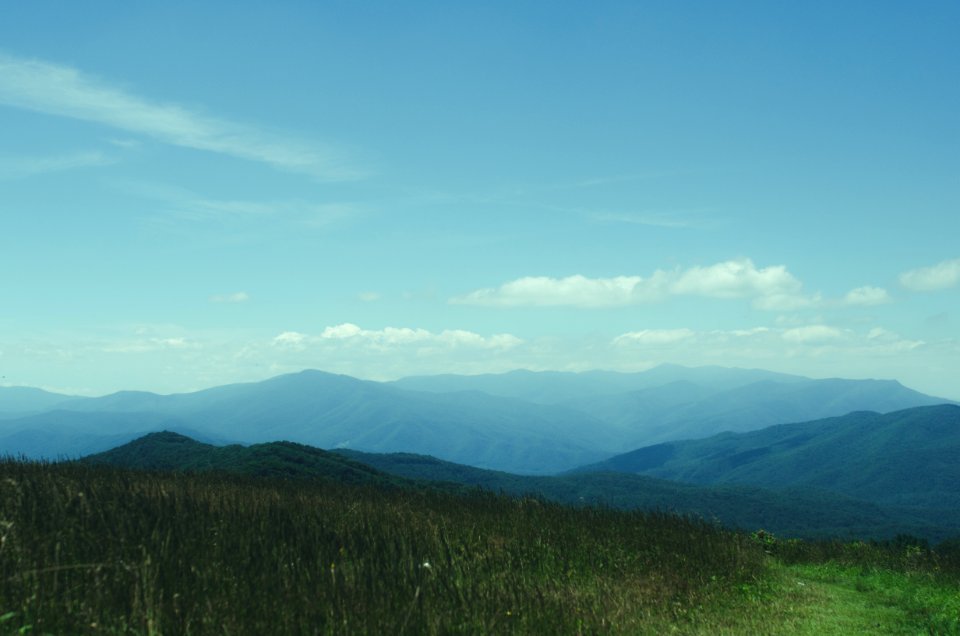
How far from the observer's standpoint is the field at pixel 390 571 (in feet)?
23.6

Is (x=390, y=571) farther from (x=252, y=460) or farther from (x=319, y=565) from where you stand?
(x=252, y=460)

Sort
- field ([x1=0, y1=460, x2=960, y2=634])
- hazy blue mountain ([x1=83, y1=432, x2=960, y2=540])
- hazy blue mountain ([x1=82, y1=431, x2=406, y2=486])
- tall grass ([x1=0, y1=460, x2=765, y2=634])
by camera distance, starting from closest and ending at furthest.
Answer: tall grass ([x1=0, y1=460, x2=765, y2=634]), field ([x1=0, y1=460, x2=960, y2=634]), hazy blue mountain ([x1=82, y1=431, x2=406, y2=486]), hazy blue mountain ([x1=83, y1=432, x2=960, y2=540])

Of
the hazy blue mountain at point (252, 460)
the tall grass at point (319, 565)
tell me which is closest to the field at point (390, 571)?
the tall grass at point (319, 565)

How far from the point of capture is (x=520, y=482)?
123m

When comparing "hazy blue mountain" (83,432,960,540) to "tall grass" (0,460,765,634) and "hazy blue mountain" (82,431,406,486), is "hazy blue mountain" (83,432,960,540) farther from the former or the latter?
"tall grass" (0,460,765,634)

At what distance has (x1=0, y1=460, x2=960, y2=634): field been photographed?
7.20 metres

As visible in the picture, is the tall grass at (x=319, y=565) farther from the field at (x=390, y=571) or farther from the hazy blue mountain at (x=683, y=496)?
the hazy blue mountain at (x=683, y=496)

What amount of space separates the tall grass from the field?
32mm

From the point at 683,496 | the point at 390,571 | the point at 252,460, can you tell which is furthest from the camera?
the point at 683,496

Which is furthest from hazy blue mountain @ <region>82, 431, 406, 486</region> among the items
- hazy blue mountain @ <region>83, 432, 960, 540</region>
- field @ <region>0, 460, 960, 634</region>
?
field @ <region>0, 460, 960, 634</region>

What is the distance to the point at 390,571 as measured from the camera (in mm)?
9461

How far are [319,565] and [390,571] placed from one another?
93 centimetres

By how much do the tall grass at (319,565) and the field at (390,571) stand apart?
0.03 metres

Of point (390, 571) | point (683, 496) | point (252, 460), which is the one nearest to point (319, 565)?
point (390, 571)
